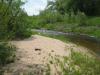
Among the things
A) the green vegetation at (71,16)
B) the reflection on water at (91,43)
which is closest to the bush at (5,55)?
the reflection on water at (91,43)

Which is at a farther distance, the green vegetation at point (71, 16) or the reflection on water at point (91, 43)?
the green vegetation at point (71, 16)

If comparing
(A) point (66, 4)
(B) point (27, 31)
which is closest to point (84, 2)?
(A) point (66, 4)

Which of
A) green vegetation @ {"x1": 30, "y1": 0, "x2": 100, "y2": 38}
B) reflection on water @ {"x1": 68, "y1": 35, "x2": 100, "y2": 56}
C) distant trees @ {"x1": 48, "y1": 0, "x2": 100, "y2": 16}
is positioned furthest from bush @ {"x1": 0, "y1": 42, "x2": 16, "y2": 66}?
distant trees @ {"x1": 48, "y1": 0, "x2": 100, "y2": 16}

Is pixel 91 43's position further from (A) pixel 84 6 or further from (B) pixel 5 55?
(A) pixel 84 6

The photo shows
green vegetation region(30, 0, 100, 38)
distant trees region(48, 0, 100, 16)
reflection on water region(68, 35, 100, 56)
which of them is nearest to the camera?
reflection on water region(68, 35, 100, 56)

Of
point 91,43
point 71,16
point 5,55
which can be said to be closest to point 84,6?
point 71,16

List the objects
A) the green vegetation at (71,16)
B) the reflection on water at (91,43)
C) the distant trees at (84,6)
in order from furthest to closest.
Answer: the distant trees at (84,6) < the green vegetation at (71,16) < the reflection on water at (91,43)

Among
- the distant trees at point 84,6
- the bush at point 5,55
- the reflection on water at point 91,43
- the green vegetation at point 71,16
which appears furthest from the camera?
the distant trees at point 84,6

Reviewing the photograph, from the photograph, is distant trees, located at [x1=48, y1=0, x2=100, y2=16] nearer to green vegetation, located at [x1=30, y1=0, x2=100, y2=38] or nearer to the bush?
green vegetation, located at [x1=30, y1=0, x2=100, y2=38]

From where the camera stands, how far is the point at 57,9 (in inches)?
3322

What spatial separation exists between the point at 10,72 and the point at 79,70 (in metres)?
3.69

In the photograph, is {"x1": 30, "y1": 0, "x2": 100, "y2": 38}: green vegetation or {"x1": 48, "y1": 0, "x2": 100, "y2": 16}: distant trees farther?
{"x1": 48, "y1": 0, "x2": 100, "y2": 16}: distant trees

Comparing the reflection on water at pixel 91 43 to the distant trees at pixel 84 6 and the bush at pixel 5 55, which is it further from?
the distant trees at pixel 84 6

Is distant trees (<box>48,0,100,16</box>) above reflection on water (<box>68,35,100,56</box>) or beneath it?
A: above
